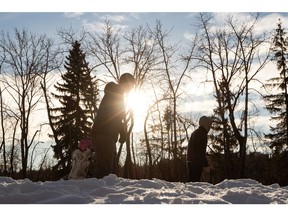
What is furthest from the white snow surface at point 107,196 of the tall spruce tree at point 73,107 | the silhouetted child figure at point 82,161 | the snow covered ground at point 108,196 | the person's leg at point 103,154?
the tall spruce tree at point 73,107

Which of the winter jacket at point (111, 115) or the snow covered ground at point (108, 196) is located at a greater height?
the winter jacket at point (111, 115)

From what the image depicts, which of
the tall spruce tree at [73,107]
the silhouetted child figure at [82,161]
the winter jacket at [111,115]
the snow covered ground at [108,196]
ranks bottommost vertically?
the snow covered ground at [108,196]

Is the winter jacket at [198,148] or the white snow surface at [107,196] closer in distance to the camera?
the white snow surface at [107,196]

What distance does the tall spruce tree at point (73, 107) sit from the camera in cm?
2067

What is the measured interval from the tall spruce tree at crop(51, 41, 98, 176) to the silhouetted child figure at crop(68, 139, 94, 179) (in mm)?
14188

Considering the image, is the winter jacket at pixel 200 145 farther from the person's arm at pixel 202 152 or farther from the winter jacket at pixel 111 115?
the winter jacket at pixel 111 115

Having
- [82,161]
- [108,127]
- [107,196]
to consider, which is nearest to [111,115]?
[108,127]

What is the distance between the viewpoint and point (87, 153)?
5609 mm

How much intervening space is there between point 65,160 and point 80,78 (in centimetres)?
539

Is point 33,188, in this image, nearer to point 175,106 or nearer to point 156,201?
point 156,201

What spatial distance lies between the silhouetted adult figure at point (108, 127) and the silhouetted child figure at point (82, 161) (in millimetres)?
871

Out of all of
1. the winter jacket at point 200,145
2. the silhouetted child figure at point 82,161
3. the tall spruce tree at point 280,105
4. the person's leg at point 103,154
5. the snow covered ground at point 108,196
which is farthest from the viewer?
the tall spruce tree at point 280,105
